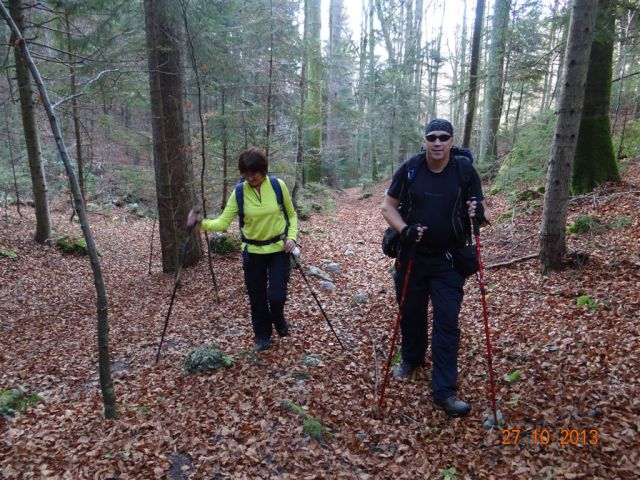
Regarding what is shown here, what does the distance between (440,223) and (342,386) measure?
6.47 feet

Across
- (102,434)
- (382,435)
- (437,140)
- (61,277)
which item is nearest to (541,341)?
(382,435)

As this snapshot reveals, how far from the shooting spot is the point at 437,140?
3.31m

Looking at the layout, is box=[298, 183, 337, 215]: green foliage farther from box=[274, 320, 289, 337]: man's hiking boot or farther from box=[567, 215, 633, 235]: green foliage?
box=[274, 320, 289, 337]: man's hiking boot

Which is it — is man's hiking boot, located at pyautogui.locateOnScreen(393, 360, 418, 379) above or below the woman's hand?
below

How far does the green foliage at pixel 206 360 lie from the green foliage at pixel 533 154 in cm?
867

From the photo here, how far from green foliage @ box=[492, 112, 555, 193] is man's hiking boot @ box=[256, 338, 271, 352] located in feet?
26.6

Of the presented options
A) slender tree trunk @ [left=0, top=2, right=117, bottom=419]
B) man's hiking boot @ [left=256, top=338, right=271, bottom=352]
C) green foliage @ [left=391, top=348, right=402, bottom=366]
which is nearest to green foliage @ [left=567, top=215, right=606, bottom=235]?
green foliage @ [left=391, top=348, right=402, bottom=366]

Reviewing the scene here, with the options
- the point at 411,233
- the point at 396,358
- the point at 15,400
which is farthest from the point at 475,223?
the point at 15,400

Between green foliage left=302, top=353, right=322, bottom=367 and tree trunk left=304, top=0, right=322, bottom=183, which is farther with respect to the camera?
tree trunk left=304, top=0, right=322, bottom=183

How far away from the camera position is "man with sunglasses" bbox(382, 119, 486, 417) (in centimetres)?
339

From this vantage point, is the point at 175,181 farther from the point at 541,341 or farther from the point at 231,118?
the point at 541,341

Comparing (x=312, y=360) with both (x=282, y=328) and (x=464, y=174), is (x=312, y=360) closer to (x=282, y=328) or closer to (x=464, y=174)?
(x=282, y=328)

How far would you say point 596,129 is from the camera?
769 centimetres
